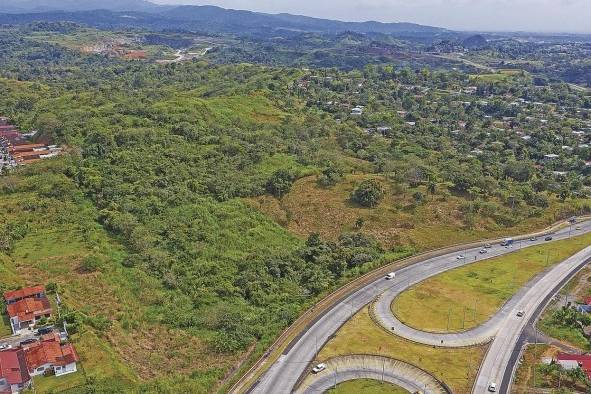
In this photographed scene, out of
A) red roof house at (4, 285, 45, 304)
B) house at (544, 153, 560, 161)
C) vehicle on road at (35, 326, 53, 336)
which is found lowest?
house at (544, 153, 560, 161)

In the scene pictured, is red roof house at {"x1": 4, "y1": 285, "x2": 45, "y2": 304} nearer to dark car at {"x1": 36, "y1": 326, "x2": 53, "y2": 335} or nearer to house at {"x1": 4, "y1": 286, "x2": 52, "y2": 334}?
house at {"x1": 4, "y1": 286, "x2": 52, "y2": 334}

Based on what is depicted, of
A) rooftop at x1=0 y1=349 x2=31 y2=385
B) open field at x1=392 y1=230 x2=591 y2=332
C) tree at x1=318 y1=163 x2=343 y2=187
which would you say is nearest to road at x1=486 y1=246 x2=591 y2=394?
open field at x1=392 y1=230 x2=591 y2=332

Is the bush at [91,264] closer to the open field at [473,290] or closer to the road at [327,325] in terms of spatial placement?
the road at [327,325]

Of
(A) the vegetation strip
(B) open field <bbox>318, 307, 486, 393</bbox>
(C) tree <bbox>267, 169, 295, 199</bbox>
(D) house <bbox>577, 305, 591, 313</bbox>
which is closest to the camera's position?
(B) open field <bbox>318, 307, 486, 393</bbox>

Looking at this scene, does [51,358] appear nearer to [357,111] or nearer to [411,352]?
[411,352]

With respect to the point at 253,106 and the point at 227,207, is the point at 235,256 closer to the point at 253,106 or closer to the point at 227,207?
the point at 227,207

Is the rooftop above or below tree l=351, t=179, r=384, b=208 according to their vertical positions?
below

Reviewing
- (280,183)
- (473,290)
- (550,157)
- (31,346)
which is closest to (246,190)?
(280,183)

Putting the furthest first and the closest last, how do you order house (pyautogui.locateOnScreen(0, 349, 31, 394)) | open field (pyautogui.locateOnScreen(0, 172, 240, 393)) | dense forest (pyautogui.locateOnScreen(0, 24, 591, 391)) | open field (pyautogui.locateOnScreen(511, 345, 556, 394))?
dense forest (pyautogui.locateOnScreen(0, 24, 591, 391))
open field (pyautogui.locateOnScreen(0, 172, 240, 393))
open field (pyautogui.locateOnScreen(511, 345, 556, 394))
house (pyautogui.locateOnScreen(0, 349, 31, 394))
